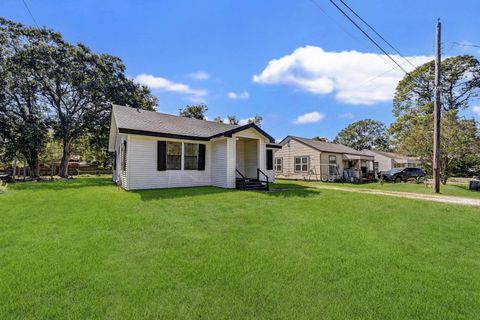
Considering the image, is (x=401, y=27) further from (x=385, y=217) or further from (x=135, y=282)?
(x=135, y=282)

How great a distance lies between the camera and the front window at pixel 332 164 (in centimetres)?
2280

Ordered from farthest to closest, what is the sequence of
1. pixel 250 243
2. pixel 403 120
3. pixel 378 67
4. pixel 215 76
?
pixel 403 120
pixel 215 76
pixel 378 67
pixel 250 243

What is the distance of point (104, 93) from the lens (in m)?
22.3

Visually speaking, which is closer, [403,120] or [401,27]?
[401,27]

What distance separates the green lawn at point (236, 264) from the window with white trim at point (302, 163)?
15888 mm

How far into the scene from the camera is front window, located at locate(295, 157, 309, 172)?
23027 millimetres

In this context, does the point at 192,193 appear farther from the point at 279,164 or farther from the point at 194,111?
the point at 194,111

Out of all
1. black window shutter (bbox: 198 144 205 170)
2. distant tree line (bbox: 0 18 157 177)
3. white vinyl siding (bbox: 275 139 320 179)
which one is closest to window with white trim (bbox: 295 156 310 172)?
white vinyl siding (bbox: 275 139 320 179)

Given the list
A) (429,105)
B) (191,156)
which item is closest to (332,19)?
(191,156)

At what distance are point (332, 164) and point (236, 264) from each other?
2103 cm

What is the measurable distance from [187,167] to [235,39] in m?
7.08

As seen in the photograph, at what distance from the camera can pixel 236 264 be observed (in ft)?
12.3

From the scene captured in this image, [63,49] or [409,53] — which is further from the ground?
[63,49]

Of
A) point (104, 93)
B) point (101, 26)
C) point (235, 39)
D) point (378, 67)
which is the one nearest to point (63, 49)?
point (104, 93)
